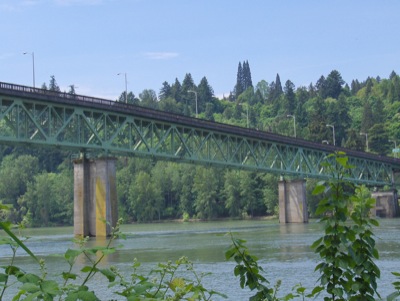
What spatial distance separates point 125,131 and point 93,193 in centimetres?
2013

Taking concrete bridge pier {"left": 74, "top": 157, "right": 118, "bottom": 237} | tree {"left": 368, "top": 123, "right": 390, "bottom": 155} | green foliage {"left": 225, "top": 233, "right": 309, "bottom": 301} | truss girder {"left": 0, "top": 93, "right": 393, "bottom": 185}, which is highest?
tree {"left": 368, "top": 123, "right": 390, "bottom": 155}

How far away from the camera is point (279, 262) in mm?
39406

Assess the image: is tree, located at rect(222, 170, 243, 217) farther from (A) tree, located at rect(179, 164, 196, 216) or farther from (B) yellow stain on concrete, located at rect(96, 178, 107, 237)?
(B) yellow stain on concrete, located at rect(96, 178, 107, 237)

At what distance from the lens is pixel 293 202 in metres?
113

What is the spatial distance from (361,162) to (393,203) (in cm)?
973

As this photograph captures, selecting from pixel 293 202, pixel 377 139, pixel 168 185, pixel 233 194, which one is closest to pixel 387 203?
pixel 293 202

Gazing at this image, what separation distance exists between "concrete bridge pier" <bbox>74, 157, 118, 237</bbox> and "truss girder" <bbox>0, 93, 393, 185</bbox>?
5.52 ft

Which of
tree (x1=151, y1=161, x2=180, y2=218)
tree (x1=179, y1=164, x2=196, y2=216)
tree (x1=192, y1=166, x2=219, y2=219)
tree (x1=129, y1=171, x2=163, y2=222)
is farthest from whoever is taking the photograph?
tree (x1=151, y1=161, x2=180, y2=218)

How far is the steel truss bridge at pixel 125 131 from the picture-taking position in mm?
67250

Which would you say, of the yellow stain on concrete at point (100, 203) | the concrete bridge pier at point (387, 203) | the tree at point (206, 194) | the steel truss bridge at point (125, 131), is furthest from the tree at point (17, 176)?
the yellow stain on concrete at point (100, 203)

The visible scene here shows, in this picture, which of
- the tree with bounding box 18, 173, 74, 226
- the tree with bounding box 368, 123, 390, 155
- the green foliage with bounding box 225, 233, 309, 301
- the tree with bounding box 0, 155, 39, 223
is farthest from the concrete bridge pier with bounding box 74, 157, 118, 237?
the tree with bounding box 368, 123, 390, 155

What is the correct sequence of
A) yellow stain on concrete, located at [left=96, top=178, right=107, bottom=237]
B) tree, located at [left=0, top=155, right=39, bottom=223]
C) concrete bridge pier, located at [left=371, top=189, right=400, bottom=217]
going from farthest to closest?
tree, located at [left=0, top=155, right=39, bottom=223], concrete bridge pier, located at [left=371, top=189, right=400, bottom=217], yellow stain on concrete, located at [left=96, top=178, right=107, bottom=237]

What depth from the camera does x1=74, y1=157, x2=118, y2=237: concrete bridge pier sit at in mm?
73312

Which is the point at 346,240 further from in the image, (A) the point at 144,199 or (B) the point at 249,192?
(A) the point at 144,199
